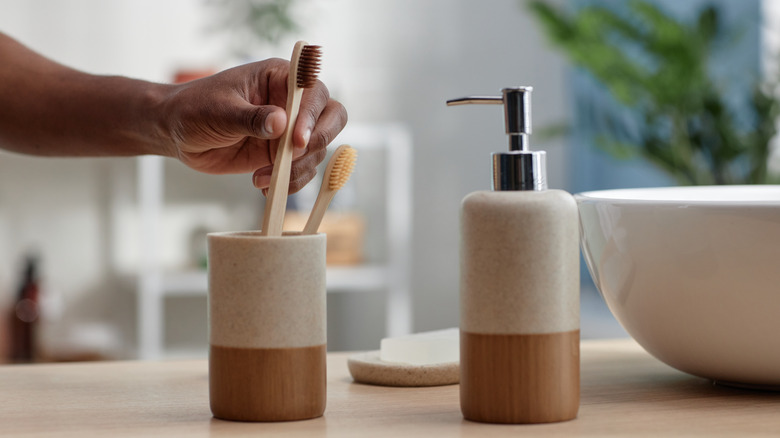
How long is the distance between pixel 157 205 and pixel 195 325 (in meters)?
0.41

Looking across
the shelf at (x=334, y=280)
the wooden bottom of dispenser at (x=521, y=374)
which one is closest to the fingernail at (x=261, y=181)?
the wooden bottom of dispenser at (x=521, y=374)

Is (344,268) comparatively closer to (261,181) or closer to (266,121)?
(261,181)

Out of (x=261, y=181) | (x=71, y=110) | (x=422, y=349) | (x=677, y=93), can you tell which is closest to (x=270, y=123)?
(x=261, y=181)

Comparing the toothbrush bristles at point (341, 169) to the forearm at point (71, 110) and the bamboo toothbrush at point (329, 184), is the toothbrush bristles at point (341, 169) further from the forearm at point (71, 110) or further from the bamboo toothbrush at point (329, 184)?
the forearm at point (71, 110)

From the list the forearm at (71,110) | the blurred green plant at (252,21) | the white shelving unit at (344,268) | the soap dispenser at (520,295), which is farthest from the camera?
the blurred green plant at (252,21)

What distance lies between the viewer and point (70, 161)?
105 inches

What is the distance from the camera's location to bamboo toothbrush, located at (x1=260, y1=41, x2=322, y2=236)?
1.84ft

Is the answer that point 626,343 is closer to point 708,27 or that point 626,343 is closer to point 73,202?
point 708,27

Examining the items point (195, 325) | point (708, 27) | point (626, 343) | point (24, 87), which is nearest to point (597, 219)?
point (626, 343)

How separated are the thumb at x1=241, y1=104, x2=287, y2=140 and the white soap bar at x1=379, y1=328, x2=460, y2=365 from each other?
22cm

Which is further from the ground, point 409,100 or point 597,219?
point 409,100

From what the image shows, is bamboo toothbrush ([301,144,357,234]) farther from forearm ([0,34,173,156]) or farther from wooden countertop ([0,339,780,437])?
forearm ([0,34,173,156])

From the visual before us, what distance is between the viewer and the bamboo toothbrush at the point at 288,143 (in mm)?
560

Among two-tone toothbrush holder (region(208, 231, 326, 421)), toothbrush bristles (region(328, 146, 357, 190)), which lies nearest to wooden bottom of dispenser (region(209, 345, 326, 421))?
two-tone toothbrush holder (region(208, 231, 326, 421))
